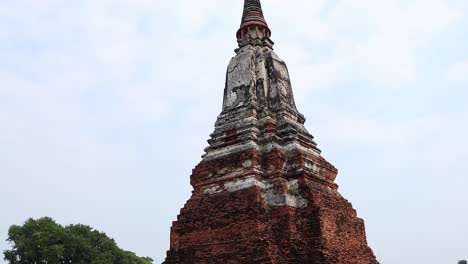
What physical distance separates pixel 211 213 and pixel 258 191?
1.08 m

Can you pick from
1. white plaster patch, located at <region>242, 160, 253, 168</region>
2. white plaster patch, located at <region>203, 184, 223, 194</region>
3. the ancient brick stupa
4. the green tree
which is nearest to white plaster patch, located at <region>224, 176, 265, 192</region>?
the ancient brick stupa

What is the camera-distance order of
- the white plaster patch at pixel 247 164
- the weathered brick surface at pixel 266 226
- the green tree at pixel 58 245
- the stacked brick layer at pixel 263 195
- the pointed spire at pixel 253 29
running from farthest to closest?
the green tree at pixel 58 245
the pointed spire at pixel 253 29
the white plaster patch at pixel 247 164
the stacked brick layer at pixel 263 195
the weathered brick surface at pixel 266 226

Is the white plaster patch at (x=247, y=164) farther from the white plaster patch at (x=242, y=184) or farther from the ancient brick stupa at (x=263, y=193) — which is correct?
the white plaster patch at (x=242, y=184)

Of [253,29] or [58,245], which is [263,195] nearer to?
[253,29]

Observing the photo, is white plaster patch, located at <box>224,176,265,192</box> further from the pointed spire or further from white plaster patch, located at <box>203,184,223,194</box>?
the pointed spire

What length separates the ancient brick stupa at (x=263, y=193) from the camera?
27.5ft

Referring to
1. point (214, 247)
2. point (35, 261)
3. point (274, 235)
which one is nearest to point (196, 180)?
point (214, 247)

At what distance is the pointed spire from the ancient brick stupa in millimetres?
867

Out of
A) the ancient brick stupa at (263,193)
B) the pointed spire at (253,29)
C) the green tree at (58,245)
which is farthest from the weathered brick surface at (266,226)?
the green tree at (58,245)

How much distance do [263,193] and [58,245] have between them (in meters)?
19.1

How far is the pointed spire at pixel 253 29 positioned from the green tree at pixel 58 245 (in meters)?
17.6

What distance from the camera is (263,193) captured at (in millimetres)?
9008

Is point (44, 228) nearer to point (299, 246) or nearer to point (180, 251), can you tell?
point (180, 251)

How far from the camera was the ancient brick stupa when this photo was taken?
837 centimetres
